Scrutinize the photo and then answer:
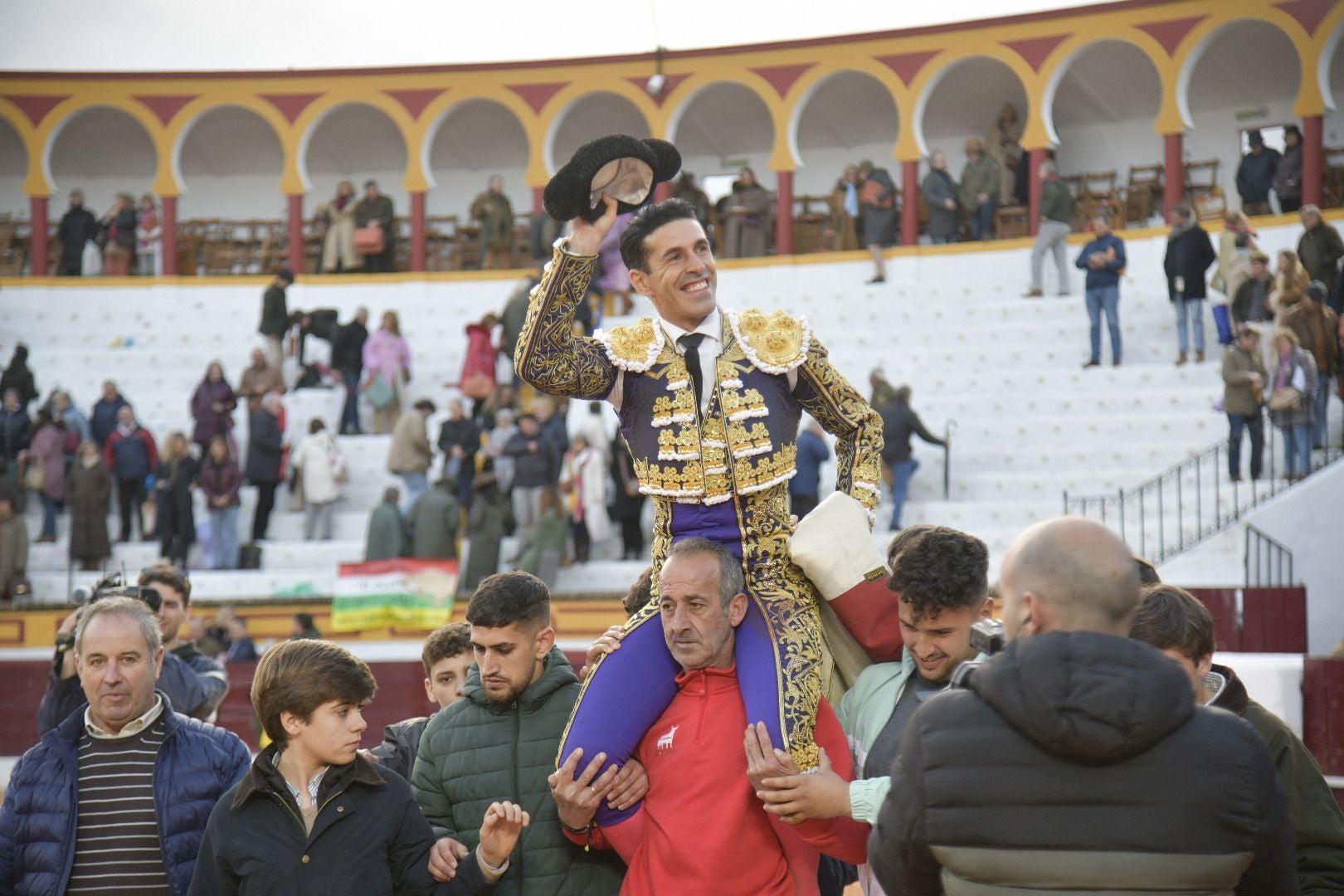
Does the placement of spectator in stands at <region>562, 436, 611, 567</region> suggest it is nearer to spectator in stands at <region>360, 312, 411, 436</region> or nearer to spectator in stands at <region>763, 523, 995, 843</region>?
spectator in stands at <region>360, 312, 411, 436</region>

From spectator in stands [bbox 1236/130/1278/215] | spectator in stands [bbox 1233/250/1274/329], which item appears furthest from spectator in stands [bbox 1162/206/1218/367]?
spectator in stands [bbox 1236/130/1278/215]

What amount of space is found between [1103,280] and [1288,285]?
2.59m

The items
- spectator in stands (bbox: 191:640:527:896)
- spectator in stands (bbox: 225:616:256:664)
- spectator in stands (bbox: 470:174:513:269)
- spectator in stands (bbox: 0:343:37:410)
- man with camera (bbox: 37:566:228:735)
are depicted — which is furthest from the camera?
spectator in stands (bbox: 470:174:513:269)

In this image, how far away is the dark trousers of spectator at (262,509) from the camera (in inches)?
578

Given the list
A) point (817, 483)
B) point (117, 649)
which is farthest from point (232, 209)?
point (117, 649)

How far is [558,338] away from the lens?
150 inches

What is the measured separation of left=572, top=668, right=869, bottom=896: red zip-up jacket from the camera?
3.46 metres

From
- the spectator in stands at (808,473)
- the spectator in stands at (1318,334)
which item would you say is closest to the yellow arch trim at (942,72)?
the spectator in stands at (1318,334)

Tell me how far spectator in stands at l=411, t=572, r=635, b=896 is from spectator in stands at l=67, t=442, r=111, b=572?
1122 centimetres

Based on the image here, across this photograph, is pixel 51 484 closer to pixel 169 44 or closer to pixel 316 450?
pixel 316 450

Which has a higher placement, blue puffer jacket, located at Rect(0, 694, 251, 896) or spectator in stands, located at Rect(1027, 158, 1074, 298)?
spectator in stands, located at Rect(1027, 158, 1074, 298)

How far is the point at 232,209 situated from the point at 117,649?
20.8 meters

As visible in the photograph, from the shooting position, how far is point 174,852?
3.68 metres

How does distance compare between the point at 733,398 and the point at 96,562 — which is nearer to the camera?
the point at 733,398
